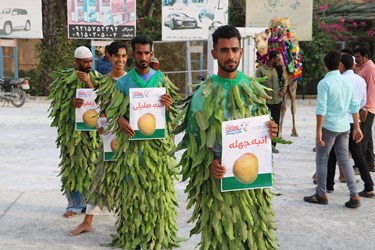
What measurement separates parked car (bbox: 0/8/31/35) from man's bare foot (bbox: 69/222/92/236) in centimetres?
1886

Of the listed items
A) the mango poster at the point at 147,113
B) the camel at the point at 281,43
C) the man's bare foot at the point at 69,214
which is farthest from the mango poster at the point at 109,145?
the camel at the point at 281,43

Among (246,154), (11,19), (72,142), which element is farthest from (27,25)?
(246,154)

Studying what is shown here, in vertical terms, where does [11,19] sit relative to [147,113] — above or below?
above

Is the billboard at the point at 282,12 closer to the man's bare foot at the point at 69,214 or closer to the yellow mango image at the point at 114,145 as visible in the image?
the man's bare foot at the point at 69,214

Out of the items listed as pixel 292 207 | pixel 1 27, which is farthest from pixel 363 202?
pixel 1 27

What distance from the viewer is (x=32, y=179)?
7578 mm

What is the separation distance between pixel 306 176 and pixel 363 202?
4.98 feet

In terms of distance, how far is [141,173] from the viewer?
4.59 m

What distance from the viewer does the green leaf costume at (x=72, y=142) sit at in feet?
18.4

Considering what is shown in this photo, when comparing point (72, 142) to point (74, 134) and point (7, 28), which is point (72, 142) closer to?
point (74, 134)

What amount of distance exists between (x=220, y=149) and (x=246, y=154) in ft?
0.57

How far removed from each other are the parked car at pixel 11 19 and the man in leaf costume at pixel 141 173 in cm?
1937

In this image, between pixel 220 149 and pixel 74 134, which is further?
pixel 74 134

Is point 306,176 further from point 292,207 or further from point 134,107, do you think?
point 134,107
